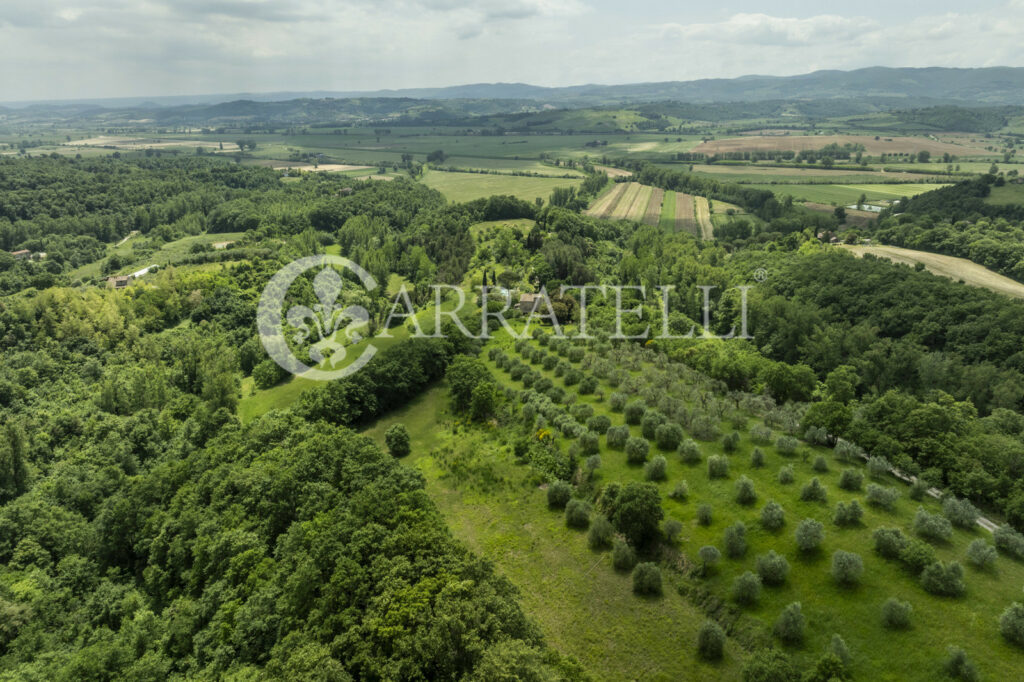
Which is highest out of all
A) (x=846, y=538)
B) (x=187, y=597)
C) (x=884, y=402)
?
(x=884, y=402)

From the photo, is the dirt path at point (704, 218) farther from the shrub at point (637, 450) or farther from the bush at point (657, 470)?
the bush at point (657, 470)

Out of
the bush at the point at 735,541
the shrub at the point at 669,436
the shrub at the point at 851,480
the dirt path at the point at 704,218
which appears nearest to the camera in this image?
the bush at the point at 735,541

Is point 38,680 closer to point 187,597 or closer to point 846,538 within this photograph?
point 187,597

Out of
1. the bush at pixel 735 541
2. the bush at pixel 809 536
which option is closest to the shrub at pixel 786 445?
the bush at pixel 809 536

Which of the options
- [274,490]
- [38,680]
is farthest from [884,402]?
[38,680]

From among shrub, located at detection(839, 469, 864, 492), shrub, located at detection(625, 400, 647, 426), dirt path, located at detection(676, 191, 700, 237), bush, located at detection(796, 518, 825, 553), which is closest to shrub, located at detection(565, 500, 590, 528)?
shrub, located at detection(625, 400, 647, 426)
